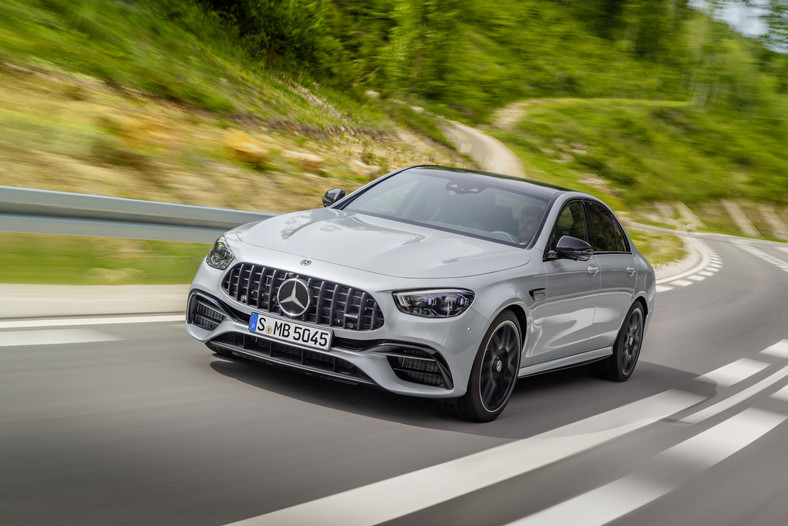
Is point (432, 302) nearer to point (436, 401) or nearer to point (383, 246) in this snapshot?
point (383, 246)

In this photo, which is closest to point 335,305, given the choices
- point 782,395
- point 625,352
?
point 625,352

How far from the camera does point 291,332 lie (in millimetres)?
5328

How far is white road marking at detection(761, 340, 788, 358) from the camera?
436 inches

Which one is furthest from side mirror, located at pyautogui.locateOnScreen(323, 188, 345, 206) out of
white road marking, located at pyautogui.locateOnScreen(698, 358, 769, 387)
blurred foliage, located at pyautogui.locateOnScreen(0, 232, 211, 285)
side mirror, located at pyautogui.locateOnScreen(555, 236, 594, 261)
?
white road marking, located at pyautogui.locateOnScreen(698, 358, 769, 387)

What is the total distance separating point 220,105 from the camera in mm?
19141

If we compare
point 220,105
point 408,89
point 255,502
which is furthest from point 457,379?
point 408,89

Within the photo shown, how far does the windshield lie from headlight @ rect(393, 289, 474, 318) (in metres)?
1.10

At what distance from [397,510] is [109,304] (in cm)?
423

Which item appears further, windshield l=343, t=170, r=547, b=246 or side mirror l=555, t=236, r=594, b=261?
windshield l=343, t=170, r=547, b=246

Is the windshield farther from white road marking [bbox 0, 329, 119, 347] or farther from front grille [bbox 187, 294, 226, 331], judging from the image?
white road marking [bbox 0, 329, 119, 347]

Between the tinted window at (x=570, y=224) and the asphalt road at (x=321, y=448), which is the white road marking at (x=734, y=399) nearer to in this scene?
the asphalt road at (x=321, y=448)

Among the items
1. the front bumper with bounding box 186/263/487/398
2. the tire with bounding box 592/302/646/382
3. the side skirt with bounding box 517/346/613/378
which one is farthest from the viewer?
the tire with bounding box 592/302/646/382

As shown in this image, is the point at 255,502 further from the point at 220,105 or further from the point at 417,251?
the point at 220,105

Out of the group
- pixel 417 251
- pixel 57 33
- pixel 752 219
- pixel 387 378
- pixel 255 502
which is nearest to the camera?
pixel 255 502
